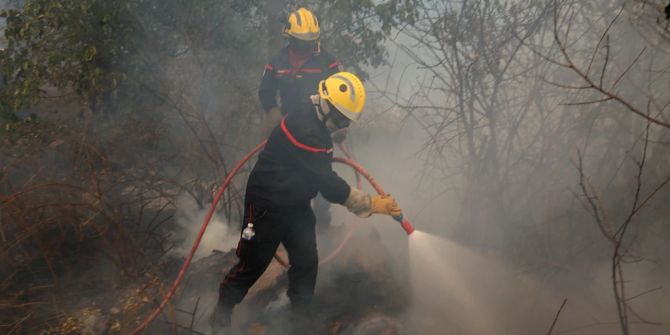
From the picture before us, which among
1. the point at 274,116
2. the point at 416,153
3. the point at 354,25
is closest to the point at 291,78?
the point at 274,116

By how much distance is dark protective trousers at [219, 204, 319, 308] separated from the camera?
128 inches

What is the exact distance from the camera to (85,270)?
4.33m

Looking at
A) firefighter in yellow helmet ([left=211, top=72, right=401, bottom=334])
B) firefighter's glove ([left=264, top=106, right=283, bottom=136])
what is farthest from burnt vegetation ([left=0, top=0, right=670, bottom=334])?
firefighter's glove ([left=264, top=106, right=283, bottom=136])

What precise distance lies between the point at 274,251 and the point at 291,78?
2.45m

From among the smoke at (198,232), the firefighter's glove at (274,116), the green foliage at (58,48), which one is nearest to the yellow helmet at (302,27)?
the firefighter's glove at (274,116)

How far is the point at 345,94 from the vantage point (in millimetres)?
3203

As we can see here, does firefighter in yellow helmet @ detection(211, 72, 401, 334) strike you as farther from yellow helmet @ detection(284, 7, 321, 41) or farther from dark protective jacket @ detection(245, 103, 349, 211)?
yellow helmet @ detection(284, 7, 321, 41)

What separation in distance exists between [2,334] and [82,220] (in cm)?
147

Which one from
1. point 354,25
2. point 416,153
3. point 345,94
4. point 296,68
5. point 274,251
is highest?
point 354,25

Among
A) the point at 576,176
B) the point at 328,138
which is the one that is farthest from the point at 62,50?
the point at 576,176

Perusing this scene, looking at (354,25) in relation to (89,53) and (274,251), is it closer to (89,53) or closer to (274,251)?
(89,53)

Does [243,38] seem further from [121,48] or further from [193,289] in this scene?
[193,289]

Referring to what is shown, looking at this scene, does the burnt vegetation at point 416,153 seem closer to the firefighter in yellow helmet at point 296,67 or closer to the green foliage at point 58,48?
the green foliage at point 58,48

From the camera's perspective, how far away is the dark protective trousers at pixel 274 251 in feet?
10.7
